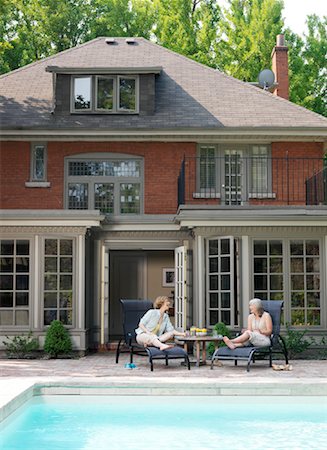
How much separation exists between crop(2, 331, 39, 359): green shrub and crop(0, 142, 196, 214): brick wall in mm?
4414

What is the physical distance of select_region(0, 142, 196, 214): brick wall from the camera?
61.0 ft

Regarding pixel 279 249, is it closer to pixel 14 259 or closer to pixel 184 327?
pixel 184 327

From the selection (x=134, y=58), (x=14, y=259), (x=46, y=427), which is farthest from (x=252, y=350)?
(x=134, y=58)

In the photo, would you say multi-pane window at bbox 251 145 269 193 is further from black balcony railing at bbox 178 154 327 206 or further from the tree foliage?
the tree foliage

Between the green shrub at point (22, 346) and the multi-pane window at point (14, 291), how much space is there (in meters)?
0.33

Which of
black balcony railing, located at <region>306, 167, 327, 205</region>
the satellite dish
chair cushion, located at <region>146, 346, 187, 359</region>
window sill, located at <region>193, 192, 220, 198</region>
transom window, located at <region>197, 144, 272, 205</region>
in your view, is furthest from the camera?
the satellite dish

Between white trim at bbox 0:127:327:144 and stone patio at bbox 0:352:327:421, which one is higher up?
white trim at bbox 0:127:327:144

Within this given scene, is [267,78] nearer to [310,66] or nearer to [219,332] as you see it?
[310,66]

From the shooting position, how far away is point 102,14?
32.9 m

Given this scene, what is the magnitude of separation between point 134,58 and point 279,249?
8.40 meters

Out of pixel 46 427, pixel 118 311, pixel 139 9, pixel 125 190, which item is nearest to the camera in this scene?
pixel 46 427

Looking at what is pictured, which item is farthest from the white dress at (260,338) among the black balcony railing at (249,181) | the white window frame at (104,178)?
the white window frame at (104,178)

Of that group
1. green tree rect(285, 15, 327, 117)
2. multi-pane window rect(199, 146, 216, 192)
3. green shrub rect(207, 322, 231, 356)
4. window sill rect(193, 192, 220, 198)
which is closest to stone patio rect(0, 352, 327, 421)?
green shrub rect(207, 322, 231, 356)

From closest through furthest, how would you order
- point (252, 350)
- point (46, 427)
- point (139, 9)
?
point (46, 427)
point (252, 350)
point (139, 9)
